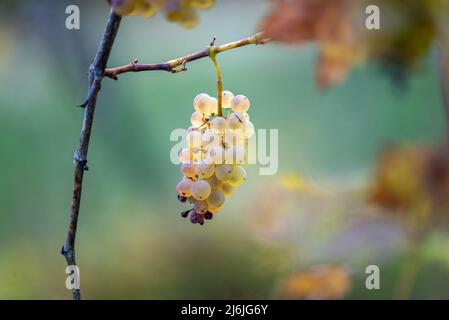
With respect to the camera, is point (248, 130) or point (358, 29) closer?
point (248, 130)

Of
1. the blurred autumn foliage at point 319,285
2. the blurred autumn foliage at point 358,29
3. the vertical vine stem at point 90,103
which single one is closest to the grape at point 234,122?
the vertical vine stem at point 90,103

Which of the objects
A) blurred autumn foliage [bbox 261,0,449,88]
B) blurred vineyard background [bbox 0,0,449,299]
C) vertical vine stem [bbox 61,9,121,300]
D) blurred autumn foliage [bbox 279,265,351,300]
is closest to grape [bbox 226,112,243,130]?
vertical vine stem [bbox 61,9,121,300]

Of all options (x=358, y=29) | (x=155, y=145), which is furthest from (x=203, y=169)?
(x=155, y=145)

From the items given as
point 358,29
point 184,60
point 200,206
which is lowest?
point 200,206

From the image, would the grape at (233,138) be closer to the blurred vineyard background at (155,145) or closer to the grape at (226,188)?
the grape at (226,188)

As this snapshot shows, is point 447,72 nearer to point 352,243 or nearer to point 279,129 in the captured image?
point 352,243

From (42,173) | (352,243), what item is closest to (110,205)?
(42,173)

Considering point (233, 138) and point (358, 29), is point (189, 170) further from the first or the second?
point (358, 29)

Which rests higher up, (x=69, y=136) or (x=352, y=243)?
(x=69, y=136)
